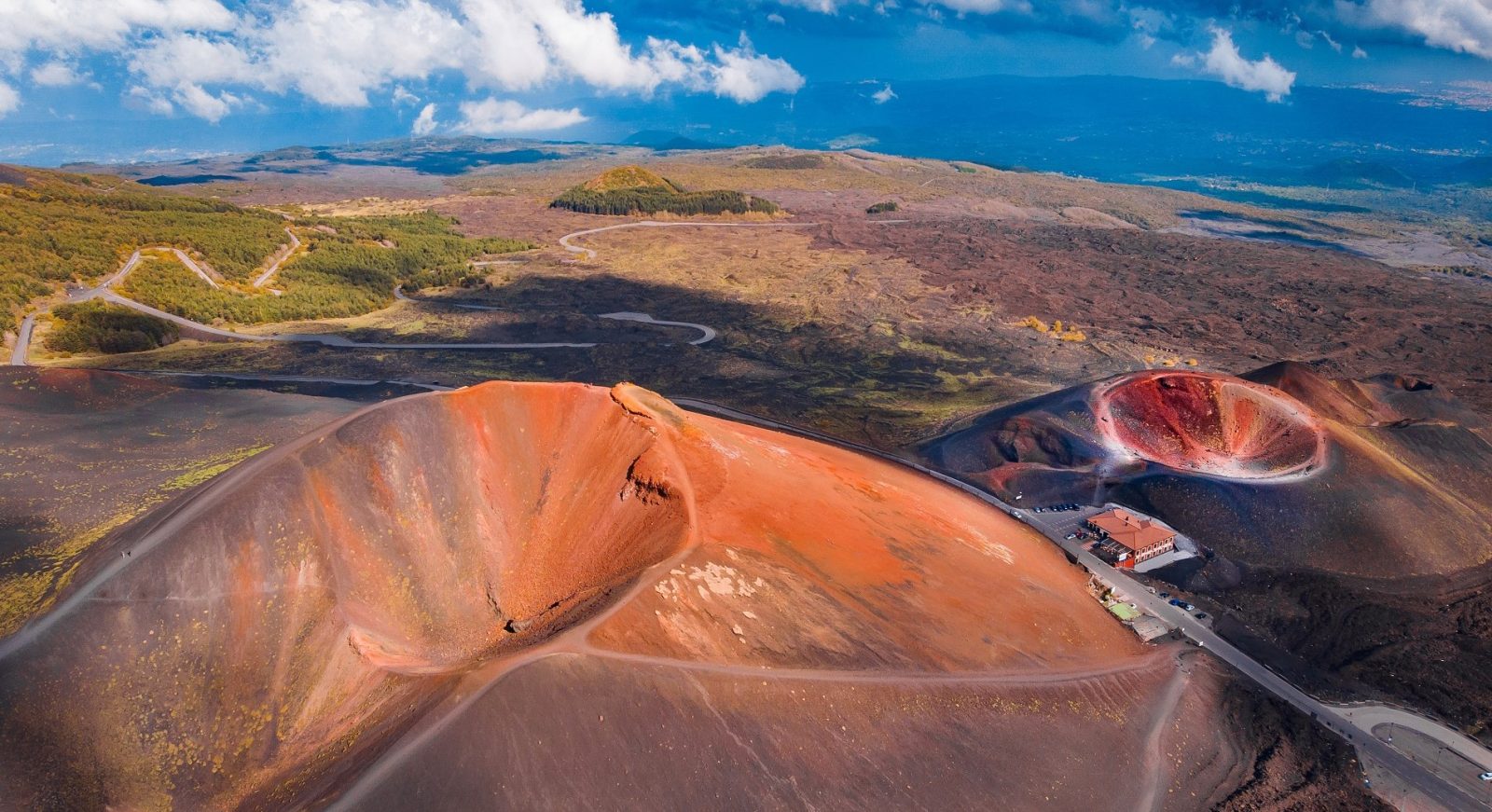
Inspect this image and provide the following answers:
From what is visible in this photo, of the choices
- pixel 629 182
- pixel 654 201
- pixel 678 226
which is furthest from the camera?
pixel 629 182

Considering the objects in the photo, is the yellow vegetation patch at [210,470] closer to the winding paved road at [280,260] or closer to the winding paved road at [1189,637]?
the winding paved road at [1189,637]

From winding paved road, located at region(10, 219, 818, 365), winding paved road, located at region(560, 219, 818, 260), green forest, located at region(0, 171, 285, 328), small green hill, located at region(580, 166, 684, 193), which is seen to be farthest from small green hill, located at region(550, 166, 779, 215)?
winding paved road, located at region(10, 219, 818, 365)

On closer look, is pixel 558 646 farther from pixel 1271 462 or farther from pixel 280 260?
pixel 280 260

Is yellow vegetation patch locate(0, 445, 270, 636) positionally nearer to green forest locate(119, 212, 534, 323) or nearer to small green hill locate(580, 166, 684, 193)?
green forest locate(119, 212, 534, 323)

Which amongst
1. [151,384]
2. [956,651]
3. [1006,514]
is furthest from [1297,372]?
[151,384]

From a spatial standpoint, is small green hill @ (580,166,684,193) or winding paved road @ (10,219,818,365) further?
small green hill @ (580,166,684,193)

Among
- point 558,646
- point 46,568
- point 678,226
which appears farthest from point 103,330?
point 678,226
